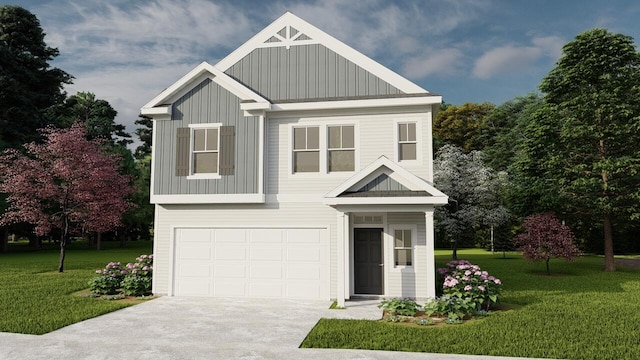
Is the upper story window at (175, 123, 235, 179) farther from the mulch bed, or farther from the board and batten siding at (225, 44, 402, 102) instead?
the mulch bed

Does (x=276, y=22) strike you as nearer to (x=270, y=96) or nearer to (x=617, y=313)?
(x=270, y=96)

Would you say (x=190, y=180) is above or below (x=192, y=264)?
above

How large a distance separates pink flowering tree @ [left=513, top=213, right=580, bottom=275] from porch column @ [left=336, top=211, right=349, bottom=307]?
12521 mm

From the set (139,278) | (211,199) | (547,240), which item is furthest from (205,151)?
(547,240)

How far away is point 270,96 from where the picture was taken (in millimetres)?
13375

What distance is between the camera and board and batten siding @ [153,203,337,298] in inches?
494

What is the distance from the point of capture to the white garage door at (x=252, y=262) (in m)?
12.5

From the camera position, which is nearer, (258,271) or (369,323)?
(369,323)

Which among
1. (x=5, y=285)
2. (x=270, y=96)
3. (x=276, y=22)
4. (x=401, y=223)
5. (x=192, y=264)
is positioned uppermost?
(x=276, y=22)

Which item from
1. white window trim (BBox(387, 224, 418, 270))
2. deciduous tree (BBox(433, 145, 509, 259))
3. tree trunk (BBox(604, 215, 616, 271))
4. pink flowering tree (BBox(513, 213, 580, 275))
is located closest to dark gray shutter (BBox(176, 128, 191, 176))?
white window trim (BBox(387, 224, 418, 270))

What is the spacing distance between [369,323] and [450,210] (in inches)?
894

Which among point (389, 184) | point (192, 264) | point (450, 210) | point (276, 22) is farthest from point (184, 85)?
point (450, 210)

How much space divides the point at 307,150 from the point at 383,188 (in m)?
2.86

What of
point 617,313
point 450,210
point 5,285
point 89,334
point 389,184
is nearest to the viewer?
point 89,334
